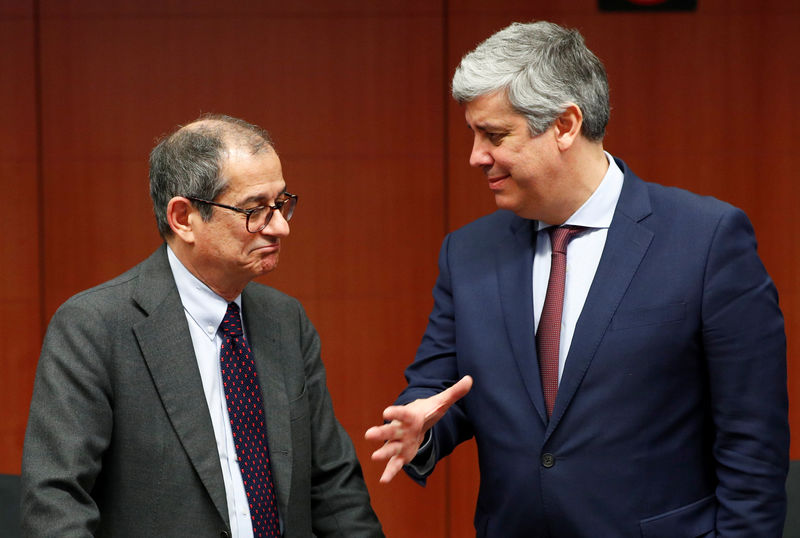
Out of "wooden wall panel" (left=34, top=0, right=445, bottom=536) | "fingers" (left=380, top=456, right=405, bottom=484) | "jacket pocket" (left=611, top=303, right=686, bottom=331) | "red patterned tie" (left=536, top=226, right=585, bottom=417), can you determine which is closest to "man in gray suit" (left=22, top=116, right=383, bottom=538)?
"fingers" (left=380, top=456, right=405, bottom=484)

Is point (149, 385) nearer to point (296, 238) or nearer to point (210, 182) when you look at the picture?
point (210, 182)

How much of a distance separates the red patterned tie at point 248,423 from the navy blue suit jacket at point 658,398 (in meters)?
0.46

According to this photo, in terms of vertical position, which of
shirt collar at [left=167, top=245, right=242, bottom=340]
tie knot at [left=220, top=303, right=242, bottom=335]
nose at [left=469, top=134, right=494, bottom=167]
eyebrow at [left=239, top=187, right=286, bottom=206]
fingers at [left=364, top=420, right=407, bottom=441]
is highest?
nose at [left=469, top=134, right=494, bottom=167]

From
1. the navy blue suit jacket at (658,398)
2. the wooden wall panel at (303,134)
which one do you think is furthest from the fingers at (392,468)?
the wooden wall panel at (303,134)

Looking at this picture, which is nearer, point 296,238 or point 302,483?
point 302,483

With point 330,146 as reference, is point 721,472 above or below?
below

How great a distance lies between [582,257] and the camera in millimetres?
1981

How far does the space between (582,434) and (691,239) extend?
42 cm

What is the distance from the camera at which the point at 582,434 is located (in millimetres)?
1877

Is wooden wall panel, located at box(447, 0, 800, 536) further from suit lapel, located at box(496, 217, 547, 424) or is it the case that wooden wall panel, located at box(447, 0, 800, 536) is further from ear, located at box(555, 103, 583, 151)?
ear, located at box(555, 103, 583, 151)

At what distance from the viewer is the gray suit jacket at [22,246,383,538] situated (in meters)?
1.81

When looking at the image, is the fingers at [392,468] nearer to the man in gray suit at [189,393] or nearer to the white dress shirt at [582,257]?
the man in gray suit at [189,393]

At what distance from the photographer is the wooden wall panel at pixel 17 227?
343 cm

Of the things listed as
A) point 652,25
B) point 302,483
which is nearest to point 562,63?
point 302,483
